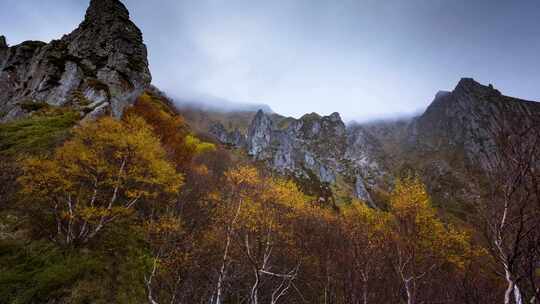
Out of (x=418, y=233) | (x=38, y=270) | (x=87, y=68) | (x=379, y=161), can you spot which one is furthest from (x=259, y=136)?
(x=38, y=270)

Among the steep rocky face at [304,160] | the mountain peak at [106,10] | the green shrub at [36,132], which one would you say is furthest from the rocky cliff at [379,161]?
the green shrub at [36,132]

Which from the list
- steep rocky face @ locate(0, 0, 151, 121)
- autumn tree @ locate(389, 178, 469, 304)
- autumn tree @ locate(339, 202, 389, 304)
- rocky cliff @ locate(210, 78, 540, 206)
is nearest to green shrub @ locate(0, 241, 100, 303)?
autumn tree @ locate(339, 202, 389, 304)

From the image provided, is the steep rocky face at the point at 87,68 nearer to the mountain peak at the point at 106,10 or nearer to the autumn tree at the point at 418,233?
the mountain peak at the point at 106,10

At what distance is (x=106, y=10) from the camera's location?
42062mm

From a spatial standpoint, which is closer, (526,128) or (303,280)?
(526,128)

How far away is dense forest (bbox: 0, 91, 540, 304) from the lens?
281 inches

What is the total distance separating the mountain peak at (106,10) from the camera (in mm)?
41150

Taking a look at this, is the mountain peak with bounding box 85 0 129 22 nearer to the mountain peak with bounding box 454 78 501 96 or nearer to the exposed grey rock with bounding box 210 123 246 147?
the exposed grey rock with bounding box 210 123 246 147

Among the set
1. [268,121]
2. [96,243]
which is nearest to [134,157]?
[96,243]

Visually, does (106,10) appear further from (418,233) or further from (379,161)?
(379,161)

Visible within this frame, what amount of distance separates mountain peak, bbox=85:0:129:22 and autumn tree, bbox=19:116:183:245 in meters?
36.6

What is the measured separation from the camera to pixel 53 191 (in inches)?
516

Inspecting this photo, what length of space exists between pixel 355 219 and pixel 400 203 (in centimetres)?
847

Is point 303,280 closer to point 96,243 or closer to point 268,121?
point 96,243
